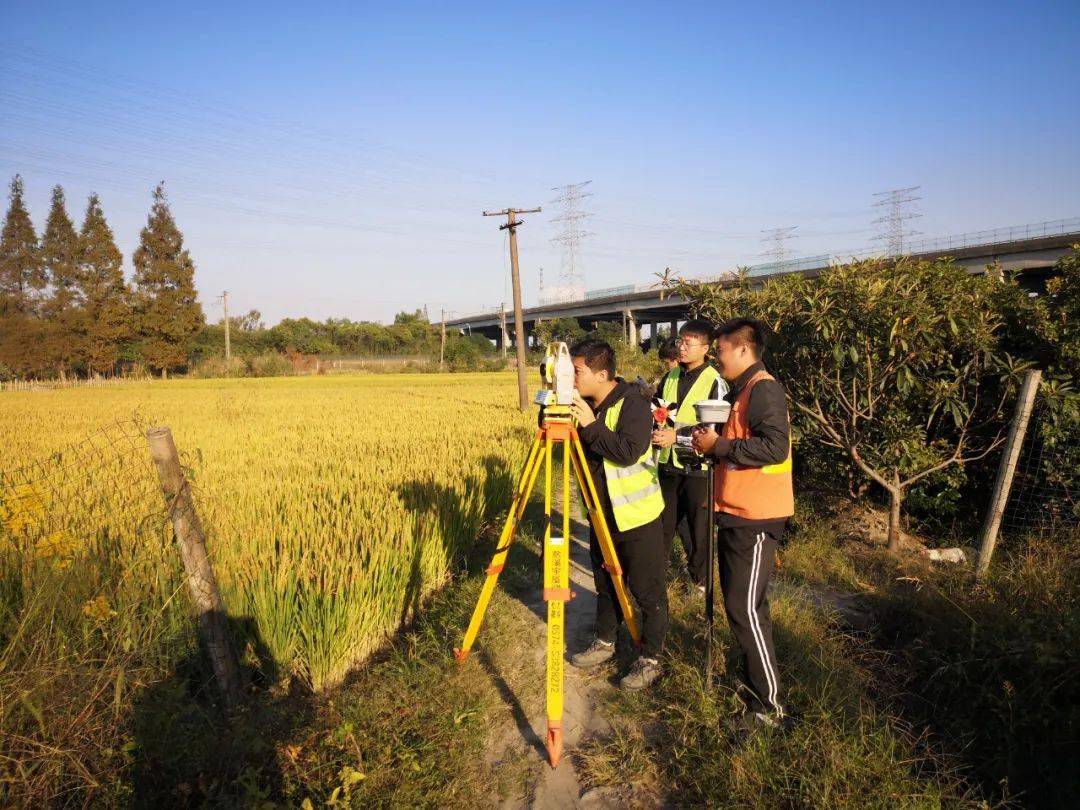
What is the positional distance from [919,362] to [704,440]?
12.0ft

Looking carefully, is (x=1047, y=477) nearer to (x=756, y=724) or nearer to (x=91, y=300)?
(x=756, y=724)

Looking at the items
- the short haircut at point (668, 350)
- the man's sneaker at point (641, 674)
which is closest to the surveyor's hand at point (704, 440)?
the man's sneaker at point (641, 674)

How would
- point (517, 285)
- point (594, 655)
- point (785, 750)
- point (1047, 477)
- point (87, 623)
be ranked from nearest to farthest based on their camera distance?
point (785, 750)
point (87, 623)
point (594, 655)
point (1047, 477)
point (517, 285)

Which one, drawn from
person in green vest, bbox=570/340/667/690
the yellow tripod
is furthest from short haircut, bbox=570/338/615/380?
the yellow tripod

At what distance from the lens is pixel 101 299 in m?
42.9

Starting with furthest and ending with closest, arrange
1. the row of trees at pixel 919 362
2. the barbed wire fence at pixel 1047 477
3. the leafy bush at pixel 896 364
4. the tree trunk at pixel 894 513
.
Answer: the tree trunk at pixel 894 513 < the leafy bush at pixel 896 364 < the row of trees at pixel 919 362 < the barbed wire fence at pixel 1047 477

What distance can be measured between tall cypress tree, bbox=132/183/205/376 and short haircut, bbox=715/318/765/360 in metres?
50.7

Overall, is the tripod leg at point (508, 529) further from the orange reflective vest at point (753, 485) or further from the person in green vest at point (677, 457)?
the person in green vest at point (677, 457)

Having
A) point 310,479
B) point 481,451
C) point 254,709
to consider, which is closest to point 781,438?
point 254,709

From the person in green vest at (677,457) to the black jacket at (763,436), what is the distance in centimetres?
133

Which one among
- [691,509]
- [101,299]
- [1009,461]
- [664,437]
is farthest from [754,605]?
[101,299]

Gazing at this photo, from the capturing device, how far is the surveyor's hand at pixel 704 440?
8.55 ft

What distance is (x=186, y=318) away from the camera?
46.3m

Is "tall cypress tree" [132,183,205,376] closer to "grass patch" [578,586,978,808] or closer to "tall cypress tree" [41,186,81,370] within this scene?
"tall cypress tree" [41,186,81,370]
